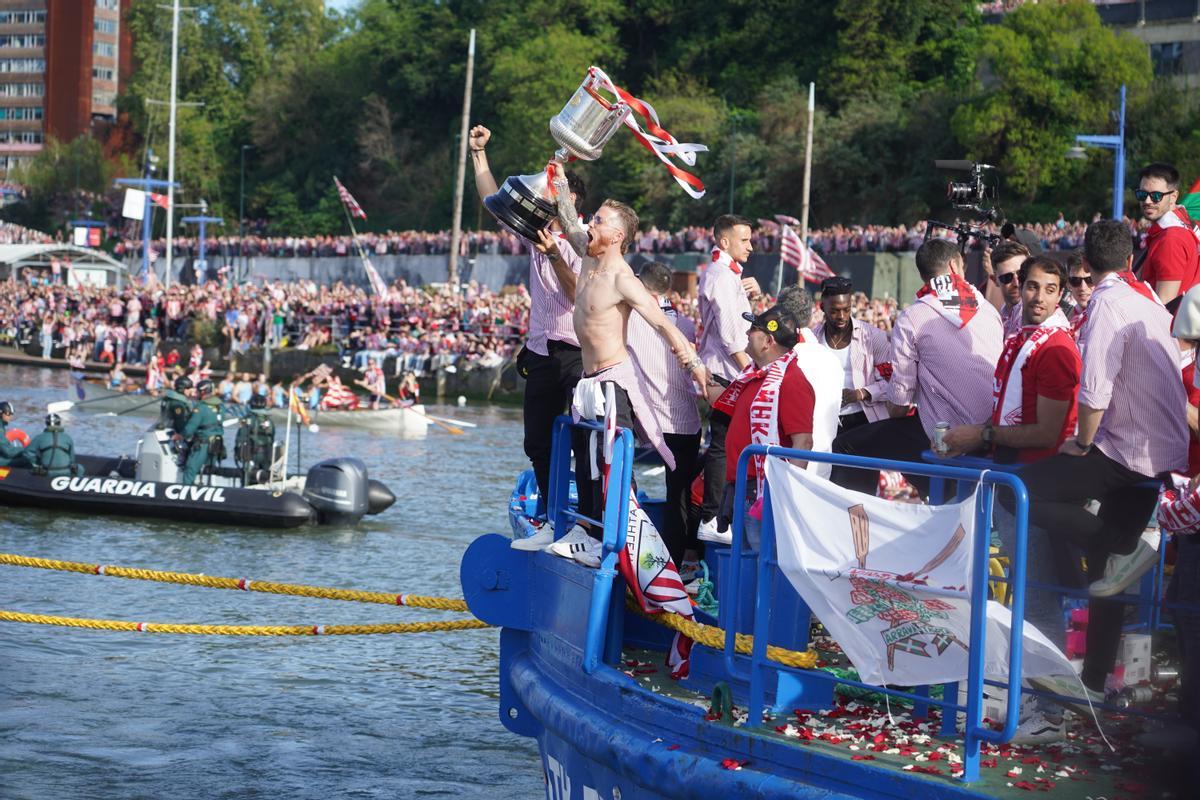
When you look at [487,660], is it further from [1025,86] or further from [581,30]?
[581,30]

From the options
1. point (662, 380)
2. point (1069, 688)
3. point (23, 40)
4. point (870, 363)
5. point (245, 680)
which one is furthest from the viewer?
point (23, 40)

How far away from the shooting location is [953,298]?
304 inches

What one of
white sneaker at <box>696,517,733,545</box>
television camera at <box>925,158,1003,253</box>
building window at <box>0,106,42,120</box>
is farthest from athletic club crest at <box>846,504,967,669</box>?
building window at <box>0,106,42,120</box>

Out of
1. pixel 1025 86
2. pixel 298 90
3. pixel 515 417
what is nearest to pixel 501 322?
pixel 515 417

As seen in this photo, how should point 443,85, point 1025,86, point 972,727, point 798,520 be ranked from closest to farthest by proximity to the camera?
1. point 972,727
2. point 798,520
3. point 1025,86
4. point 443,85

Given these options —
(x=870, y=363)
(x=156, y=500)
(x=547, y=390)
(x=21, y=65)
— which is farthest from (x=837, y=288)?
(x=21, y=65)

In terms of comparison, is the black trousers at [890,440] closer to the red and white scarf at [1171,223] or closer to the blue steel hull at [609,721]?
the red and white scarf at [1171,223]

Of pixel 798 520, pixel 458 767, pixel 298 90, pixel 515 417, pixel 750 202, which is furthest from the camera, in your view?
pixel 298 90

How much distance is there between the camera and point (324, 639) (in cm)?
1475

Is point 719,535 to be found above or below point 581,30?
below

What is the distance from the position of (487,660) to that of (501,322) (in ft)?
90.8

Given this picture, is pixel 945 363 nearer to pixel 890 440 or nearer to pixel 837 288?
pixel 890 440

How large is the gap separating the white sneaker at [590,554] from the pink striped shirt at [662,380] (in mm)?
1117

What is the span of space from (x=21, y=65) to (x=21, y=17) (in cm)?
440
